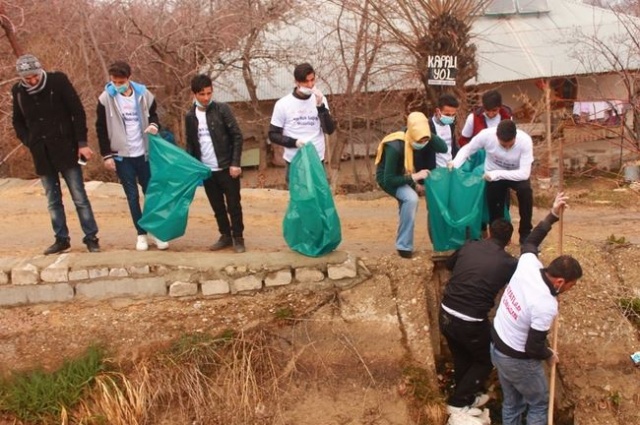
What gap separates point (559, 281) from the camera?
3.59m

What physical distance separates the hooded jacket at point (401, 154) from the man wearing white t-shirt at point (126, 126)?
5.91ft

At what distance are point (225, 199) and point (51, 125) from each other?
57.1 inches

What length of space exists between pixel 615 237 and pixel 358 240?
231 cm

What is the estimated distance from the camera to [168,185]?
4.88m

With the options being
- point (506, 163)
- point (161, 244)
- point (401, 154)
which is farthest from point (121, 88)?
point (506, 163)

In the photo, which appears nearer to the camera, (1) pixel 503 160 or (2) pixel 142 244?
(1) pixel 503 160

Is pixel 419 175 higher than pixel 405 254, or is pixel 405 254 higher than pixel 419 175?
pixel 419 175

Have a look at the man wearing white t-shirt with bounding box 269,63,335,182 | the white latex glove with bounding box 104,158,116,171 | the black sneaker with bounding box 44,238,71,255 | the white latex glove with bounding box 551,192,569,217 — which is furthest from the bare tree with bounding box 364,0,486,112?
the black sneaker with bounding box 44,238,71,255

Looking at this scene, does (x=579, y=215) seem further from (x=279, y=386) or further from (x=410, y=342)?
(x=279, y=386)

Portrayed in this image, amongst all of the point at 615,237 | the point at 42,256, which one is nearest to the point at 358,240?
the point at 615,237

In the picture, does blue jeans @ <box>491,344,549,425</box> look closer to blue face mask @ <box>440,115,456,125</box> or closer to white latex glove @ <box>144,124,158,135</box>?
blue face mask @ <box>440,115,456,125</box>

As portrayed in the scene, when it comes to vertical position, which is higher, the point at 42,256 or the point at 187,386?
the point at 42,256

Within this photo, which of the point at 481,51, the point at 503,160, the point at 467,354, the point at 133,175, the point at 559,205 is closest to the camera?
Result: the point at 559,205

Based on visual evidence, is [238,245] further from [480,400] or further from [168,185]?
[480,400]
